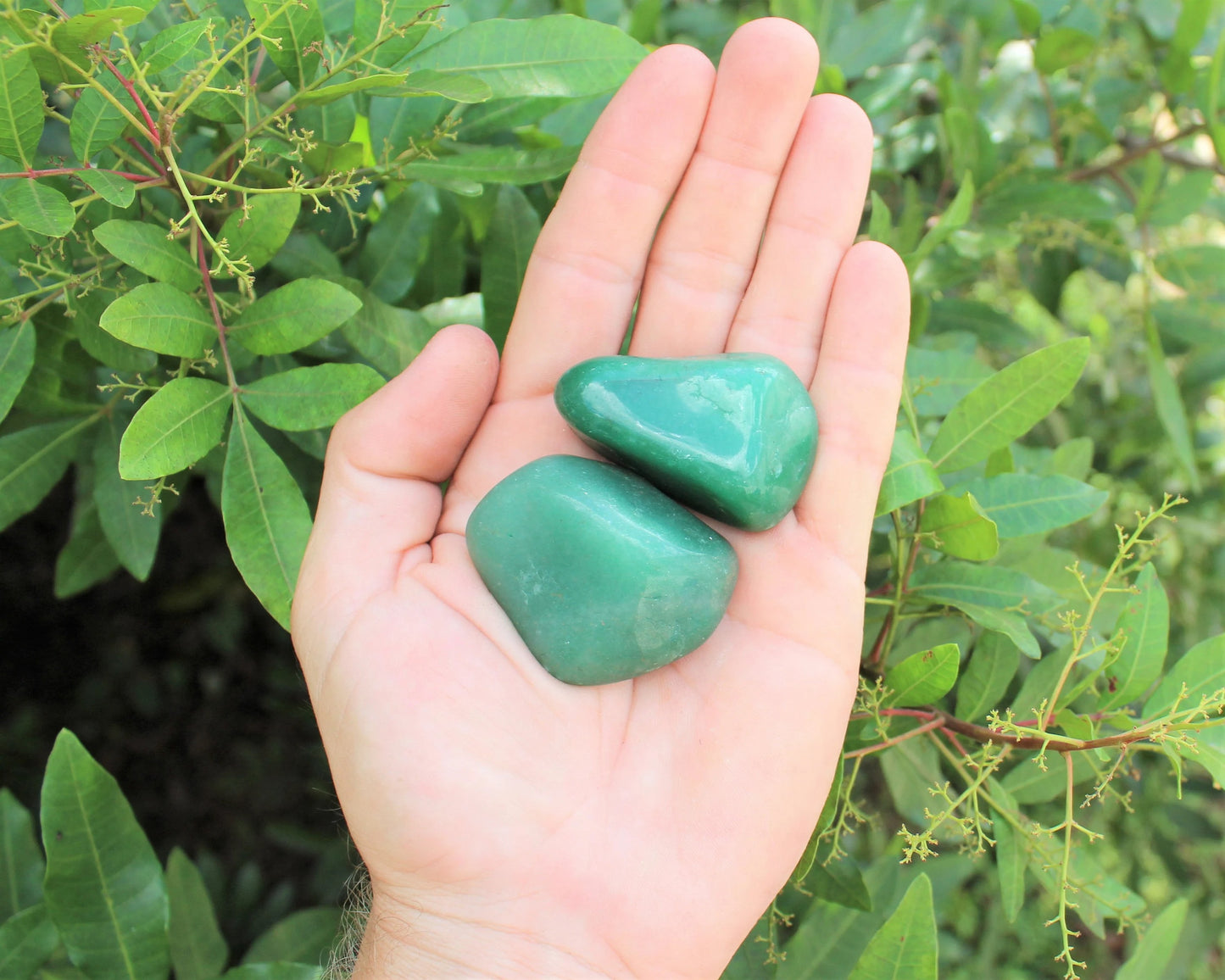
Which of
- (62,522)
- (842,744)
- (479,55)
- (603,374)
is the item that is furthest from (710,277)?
(62,522)

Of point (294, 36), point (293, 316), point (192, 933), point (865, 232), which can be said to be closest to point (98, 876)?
point (192, 933)

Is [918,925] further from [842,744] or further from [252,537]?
[252,537]

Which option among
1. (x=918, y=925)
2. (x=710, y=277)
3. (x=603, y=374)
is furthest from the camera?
(x=710, y=277)

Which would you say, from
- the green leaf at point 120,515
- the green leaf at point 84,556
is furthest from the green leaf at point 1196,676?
the green leaf at point 84,556

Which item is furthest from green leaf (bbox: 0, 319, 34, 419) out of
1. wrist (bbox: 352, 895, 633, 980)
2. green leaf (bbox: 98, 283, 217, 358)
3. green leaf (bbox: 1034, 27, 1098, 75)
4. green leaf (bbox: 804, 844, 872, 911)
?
green leaf (bbox: 1034, 27, 1098, 75)

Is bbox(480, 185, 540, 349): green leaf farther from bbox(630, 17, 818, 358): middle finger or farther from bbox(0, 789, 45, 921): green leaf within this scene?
bbox(0, 789, 45, 921): green leaf
